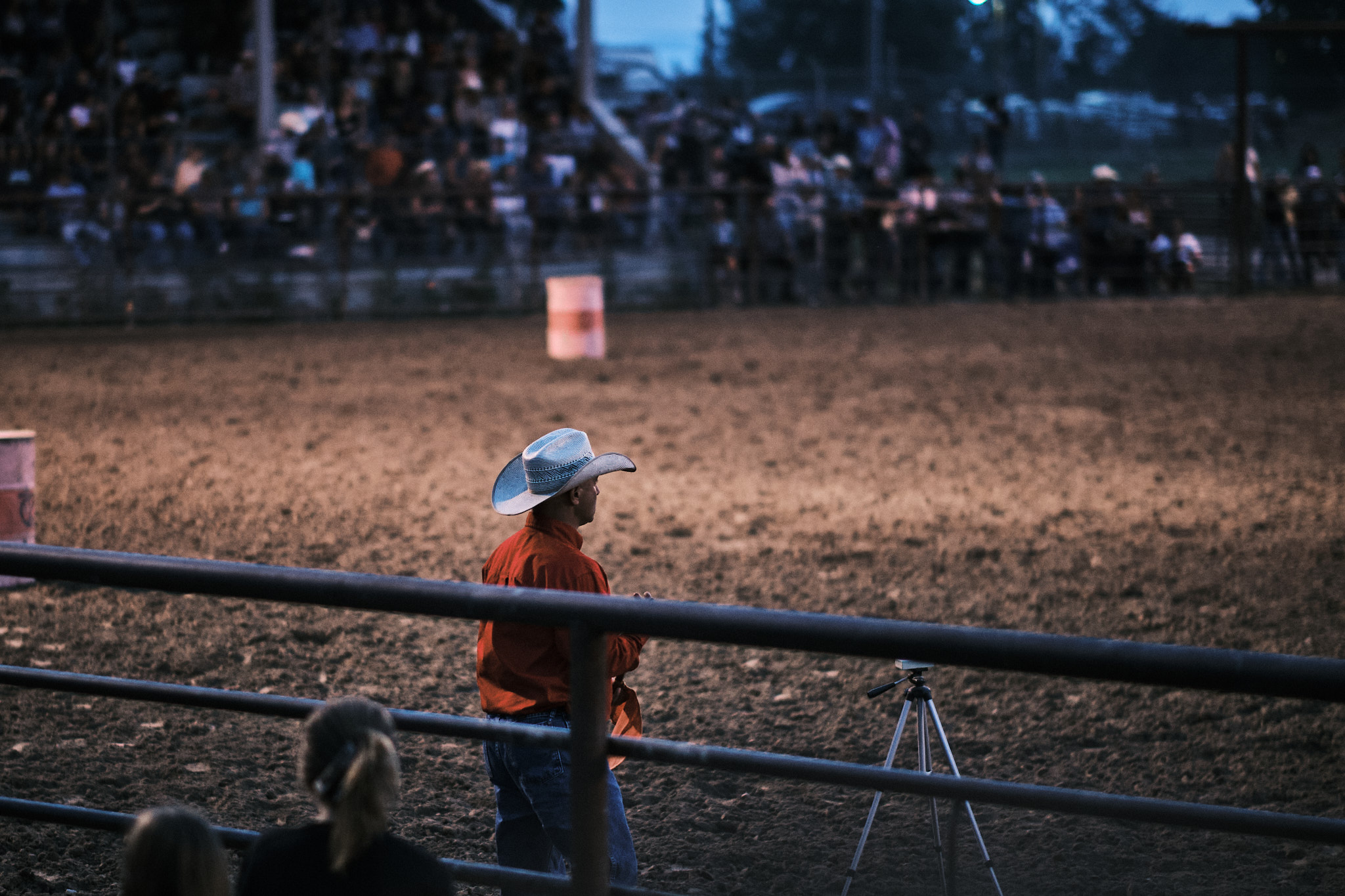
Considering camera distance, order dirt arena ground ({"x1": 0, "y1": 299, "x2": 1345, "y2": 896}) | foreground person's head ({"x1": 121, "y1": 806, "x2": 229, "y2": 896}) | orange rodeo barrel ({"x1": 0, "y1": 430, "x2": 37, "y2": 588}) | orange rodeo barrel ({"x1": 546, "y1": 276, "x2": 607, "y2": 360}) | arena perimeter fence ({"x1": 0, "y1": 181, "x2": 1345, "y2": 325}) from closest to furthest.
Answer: foreground person's head ({"x1": 121, "y1": 806, "x2": 229, "y2": 896}) → dirt arena ground ({"x1": 0, "y1": 299, "x2": 1345, "y2": 896}) → orange rodeo barrel ({"x1": 0, "y1": 430, "x2": 37, "y2": 588}) → orange rodeo barrel ({"x1": 546, "y1": 276, "x2": 607, "y2": 360}) → arena perimeter fence ({"x1": 0, "y1": 181, "x2": 1345, "y2": 325})

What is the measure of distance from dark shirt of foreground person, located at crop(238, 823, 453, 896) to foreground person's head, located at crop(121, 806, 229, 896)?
0.56 feet

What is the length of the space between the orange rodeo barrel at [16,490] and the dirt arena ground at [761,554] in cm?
29

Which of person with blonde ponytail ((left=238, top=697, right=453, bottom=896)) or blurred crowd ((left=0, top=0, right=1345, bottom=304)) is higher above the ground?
blurred crowd ((left=0, top=0, right=1345, bottom=304))

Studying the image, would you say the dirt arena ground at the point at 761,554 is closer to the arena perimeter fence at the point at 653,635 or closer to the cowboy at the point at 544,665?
the cowboy at the point at 544,665

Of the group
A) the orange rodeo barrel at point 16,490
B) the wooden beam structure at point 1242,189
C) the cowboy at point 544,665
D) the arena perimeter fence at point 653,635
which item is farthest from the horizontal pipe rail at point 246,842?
the wooden beam structure at point 1242,189

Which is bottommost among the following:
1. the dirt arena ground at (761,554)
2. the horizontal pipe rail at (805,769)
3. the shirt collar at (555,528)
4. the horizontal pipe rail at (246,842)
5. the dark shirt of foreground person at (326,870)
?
the dirt arena ground at (761,554)

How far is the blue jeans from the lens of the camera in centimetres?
296

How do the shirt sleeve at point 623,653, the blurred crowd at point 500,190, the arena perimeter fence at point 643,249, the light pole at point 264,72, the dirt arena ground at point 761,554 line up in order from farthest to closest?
1. the light pole at point 264,72
2. the blurred crowd at point 500,190
3. the arena perimeter fence at point 643,249
4. the dirt arena ground at point 761,554
5. the shirt sleeve at point 623,653

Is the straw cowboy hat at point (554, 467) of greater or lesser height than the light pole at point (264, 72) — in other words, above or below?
below

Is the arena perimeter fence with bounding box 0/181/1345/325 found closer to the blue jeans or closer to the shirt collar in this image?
the shirt collar

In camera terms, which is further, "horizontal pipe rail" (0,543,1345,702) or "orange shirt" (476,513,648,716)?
"orange shirt" (476,513,648,716)

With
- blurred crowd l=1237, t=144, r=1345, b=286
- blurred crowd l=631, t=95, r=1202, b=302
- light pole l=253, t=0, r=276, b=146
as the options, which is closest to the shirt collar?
blurred crowd l=631, t=95, r=1202, b=302

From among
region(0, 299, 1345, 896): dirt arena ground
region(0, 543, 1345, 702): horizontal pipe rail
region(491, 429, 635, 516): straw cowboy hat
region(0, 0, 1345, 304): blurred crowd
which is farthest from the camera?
region(0, 0, 1345, 304): blurred crowd

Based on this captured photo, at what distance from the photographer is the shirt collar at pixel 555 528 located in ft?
10.4
